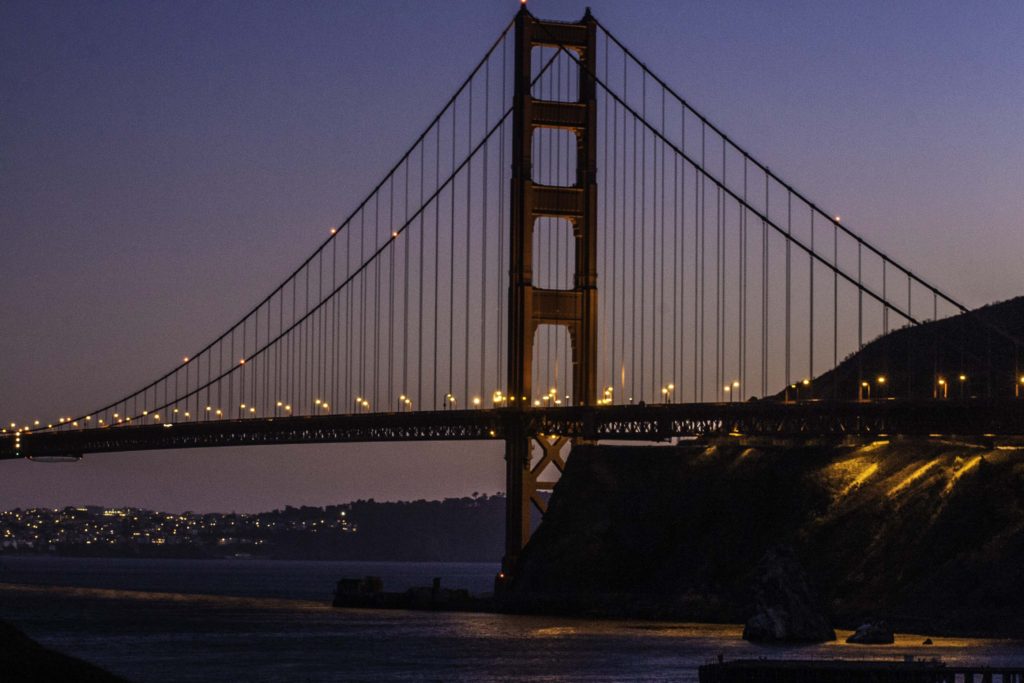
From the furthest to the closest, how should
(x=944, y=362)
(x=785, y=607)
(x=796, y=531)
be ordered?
(x=944, y=362)
(x=796, y=531)
(x=785, y=607)

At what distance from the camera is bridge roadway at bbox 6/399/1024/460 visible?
85062 mm

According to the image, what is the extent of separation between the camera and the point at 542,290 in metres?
102

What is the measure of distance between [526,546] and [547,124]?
20829 mm

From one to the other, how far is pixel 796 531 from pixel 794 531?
0.10m

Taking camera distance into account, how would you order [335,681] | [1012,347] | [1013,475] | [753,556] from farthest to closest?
[1012,347] < [753,556] < [1013,475] < [335,681]

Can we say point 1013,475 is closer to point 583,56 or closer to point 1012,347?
point 583,56

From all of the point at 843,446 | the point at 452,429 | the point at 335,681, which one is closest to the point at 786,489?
the point at 843,446

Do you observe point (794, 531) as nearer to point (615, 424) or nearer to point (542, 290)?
point (615, 424)

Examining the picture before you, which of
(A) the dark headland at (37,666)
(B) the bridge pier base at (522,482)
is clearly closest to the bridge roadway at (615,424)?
(B) the bridge pier base at (522,482)

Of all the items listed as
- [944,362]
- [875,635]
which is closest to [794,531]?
[875,635]

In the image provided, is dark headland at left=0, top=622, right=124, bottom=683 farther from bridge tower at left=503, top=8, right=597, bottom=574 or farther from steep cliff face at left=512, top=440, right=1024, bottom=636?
bridge tower at left=503, top=8, right=597, bottom=574

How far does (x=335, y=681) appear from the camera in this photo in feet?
201

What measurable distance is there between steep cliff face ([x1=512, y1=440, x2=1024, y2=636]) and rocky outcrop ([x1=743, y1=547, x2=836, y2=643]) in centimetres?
557

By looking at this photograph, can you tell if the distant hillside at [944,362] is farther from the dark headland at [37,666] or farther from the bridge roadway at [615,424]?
the dark headland at [37,666]
